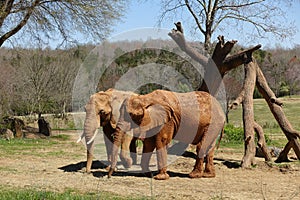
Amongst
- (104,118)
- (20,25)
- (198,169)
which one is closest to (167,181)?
(198,169)

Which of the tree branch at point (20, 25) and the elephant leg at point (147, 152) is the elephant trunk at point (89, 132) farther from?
the tree branch at point (20, 25)

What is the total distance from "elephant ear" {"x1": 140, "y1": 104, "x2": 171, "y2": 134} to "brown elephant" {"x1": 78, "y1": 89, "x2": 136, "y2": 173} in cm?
60

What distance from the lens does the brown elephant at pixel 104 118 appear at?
9.66 m

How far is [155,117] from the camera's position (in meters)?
9.30

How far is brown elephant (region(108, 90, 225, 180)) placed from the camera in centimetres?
930

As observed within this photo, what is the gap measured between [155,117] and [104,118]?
55.7 inches

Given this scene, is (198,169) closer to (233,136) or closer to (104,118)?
(104,118)

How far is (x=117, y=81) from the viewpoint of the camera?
27141 millimetres

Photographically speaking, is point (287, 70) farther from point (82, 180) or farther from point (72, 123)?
point (82, 180)

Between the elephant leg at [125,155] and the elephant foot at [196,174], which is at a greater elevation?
the elephant leg at [125,155]

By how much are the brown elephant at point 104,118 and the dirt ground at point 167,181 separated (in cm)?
49

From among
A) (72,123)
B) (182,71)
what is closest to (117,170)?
(182,71)

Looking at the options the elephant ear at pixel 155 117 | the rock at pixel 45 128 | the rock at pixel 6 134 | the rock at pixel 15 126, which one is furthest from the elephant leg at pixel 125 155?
the rock at pixel 45 128

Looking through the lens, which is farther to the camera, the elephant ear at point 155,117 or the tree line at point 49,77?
the tree line at point 49,77
